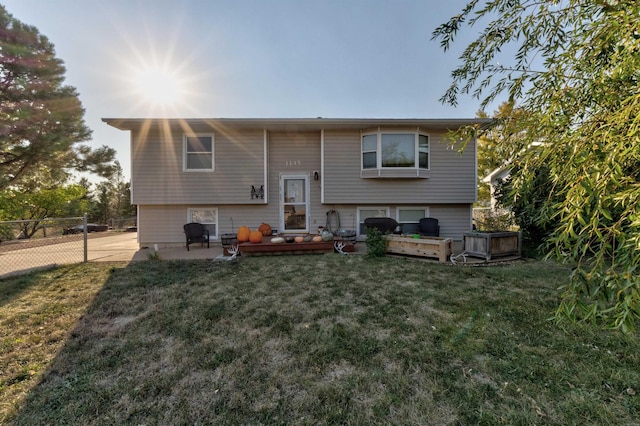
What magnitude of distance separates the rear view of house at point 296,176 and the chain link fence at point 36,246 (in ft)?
6.41

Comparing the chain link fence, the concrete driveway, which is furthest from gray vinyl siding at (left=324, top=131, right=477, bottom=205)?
the chain link fence

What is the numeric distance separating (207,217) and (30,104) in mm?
10007

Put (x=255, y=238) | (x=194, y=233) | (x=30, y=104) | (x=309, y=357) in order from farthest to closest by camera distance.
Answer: (x=30, y=104), (x=194, y=233), (x=255, y=238), (x=309, y=357)

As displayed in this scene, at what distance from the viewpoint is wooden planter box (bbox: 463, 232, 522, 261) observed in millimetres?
6125

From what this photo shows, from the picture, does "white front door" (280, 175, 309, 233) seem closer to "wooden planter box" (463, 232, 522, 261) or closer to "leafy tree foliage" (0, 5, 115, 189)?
"wooden planter box" (463, 232, 522, 261)

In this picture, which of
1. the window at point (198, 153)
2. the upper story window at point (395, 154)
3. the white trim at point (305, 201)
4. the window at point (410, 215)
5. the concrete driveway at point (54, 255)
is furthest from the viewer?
the window at point (410, 215)

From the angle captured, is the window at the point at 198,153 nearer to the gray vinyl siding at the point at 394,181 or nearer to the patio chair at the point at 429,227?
the gray vinyl siding at the point at 394,181

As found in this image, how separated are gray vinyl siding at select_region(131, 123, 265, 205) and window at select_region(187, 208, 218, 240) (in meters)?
0.46

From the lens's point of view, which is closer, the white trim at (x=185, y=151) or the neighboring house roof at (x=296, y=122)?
the neighboring house roof at (x=296, y=122)

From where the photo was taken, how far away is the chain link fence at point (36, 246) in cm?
576

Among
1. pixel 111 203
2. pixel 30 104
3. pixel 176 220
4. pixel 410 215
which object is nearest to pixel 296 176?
pixel 410 215

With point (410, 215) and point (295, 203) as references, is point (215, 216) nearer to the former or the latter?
point (295, 203)

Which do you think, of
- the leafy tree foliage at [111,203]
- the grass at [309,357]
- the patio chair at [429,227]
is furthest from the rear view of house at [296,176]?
the leafy tree foliage at [111,203]

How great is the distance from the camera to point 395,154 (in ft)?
27.6
